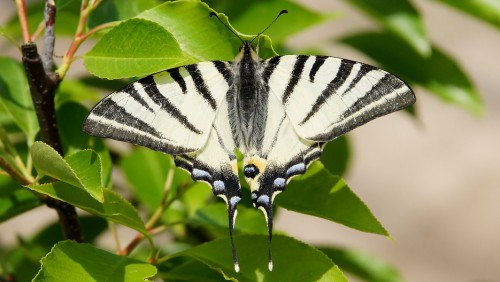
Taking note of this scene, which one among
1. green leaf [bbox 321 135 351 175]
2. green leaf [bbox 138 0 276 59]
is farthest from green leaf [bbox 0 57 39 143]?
green leaf [bbox 321 135 351 175]

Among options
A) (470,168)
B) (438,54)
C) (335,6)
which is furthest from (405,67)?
(335,6)

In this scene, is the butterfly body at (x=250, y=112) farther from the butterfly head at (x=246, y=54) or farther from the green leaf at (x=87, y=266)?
the green leaf at (x=87, y=266)

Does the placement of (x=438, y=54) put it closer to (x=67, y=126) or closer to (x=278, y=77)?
(x=278, y=77)

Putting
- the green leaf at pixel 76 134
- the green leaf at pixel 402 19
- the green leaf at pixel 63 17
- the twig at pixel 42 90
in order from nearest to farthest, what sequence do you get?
the twig at pixel 42 90 < the green leaf at pixel 76 134 < the green leaf at pixel 63 17 < the green leaf at pixel 402 19

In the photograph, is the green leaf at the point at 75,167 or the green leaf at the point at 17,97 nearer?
the green leaf at the point at 75,167

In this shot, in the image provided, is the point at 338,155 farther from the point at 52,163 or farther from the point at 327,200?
the point at 52,163

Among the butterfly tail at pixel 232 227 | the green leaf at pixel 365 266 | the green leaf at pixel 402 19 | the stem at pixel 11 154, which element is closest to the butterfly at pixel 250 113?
the butterfly tail at pixel 232 227

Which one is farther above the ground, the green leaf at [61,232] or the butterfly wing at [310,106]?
the butterfly wing at [310,106]

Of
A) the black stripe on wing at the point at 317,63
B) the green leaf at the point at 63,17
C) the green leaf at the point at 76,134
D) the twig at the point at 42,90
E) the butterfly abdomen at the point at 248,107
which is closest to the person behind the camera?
the twig at the point at 42,90
